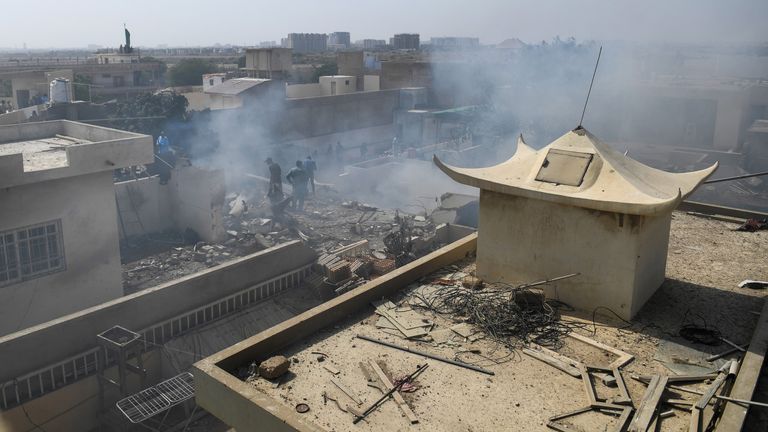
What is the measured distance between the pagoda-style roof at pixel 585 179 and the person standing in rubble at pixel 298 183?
1110 cm

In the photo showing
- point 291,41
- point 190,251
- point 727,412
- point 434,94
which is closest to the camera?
point 727,412

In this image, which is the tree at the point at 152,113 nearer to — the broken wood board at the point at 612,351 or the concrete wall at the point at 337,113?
A: the concrete wall at the point at 337,113

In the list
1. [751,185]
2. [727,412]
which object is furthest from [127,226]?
[751,185]

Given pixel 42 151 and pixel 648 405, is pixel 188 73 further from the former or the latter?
pixel 648 405

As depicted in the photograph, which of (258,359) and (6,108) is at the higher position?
(6,108)

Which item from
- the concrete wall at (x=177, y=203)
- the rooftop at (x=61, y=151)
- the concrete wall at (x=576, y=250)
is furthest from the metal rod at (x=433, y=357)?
the concrete wall at (x=177, y=203)

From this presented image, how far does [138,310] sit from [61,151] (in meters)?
5.95

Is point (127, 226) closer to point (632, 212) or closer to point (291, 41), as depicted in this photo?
point (632, 212)

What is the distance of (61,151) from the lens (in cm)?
1452

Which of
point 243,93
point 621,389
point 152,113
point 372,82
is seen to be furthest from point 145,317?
point 372,82

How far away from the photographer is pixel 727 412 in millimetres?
5398

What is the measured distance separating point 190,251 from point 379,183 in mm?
8761

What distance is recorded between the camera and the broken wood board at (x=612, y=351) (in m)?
6.59

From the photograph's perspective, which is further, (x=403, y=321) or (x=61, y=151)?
(x=61, y=151)
